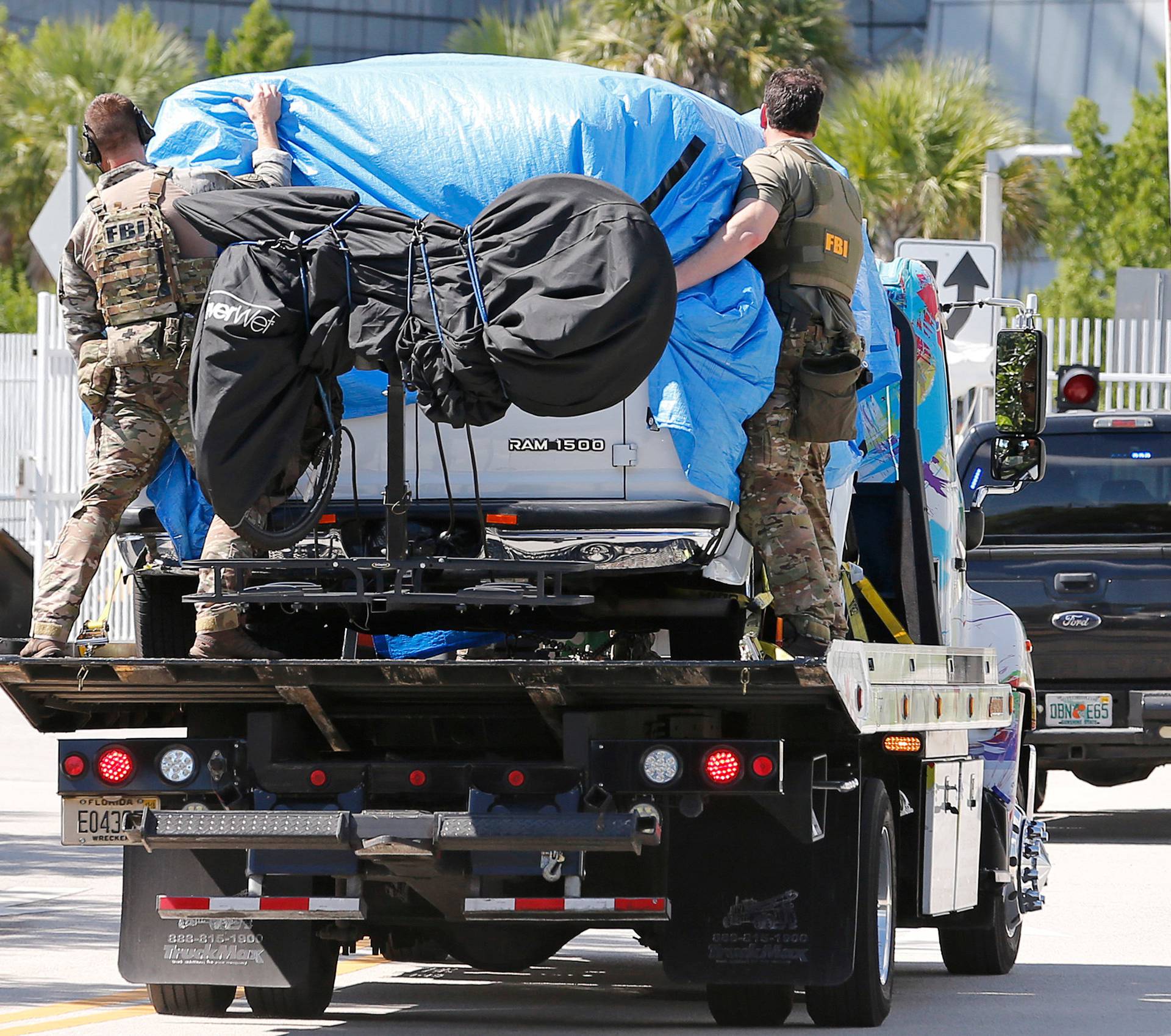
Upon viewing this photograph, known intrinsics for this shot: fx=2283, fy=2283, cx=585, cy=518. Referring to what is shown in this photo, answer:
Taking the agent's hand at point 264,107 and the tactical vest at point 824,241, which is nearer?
the agent's hand at point 264,107

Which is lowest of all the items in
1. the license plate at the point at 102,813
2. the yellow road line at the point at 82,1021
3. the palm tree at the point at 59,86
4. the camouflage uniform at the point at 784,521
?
the yellow road line at the point at 82,1021

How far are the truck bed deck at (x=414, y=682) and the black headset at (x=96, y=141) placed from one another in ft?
5.69

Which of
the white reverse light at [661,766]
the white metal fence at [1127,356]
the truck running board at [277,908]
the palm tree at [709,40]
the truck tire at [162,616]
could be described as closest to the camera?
the white reverse light at [661,766]

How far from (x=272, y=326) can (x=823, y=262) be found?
1.89 m

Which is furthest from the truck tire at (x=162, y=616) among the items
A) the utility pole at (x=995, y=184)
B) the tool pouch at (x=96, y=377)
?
the utility pole at (x=995, y=184)

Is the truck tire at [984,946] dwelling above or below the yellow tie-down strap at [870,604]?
below

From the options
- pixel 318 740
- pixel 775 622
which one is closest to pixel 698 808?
pixel 775 622

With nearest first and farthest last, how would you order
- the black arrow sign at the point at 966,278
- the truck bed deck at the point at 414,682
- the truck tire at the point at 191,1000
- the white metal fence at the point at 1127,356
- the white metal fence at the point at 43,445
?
the truck bed deck at the point at 414,682 < the truck tire at the point at 191,1000 < the black arrow sign at the point at 966,278 < the white metal fence at the point at 43,445 < the white metal fence at the point at 1127,356

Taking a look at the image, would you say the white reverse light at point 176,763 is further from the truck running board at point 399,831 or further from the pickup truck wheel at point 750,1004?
the pickup truck wheel at point 750,1004

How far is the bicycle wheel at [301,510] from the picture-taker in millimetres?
6582

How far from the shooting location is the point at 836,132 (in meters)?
33.5

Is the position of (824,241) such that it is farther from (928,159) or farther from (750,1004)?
(928,159)

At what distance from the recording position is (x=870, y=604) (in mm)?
8703

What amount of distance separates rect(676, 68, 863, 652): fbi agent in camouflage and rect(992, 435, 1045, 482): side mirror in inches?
94.9
